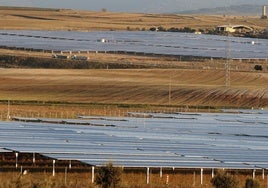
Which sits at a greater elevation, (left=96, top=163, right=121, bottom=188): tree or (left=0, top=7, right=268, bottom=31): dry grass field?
(left=0, top=7, right=268, bottom=31): dry grass field

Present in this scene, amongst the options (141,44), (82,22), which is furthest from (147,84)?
(82,22)

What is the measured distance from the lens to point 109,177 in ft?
73.4

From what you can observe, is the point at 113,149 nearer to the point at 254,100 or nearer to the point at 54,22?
the point at 254,100

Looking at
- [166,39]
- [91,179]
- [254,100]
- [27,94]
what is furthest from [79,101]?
[166,39]

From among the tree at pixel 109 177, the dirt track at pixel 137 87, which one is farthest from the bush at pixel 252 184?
the dirt track at pixel 137 87

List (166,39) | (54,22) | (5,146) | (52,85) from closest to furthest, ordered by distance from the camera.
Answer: (5,146), (52,85), (166,39), (54,22)

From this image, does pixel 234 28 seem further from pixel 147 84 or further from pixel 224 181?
pixel 224 181

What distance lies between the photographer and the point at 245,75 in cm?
6306

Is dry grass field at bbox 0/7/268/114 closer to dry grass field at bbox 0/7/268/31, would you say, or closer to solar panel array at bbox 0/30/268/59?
solar panel array at bbox 0/30/268/59

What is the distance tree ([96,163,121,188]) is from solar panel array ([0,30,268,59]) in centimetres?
5566

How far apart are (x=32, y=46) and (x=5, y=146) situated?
2236 inches

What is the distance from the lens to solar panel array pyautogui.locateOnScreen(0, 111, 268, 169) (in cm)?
2659

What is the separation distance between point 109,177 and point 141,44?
6821 cm

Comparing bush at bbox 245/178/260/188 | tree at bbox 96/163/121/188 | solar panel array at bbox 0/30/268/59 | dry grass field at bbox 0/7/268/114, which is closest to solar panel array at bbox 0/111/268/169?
tree at bbox 96/163/121/188
